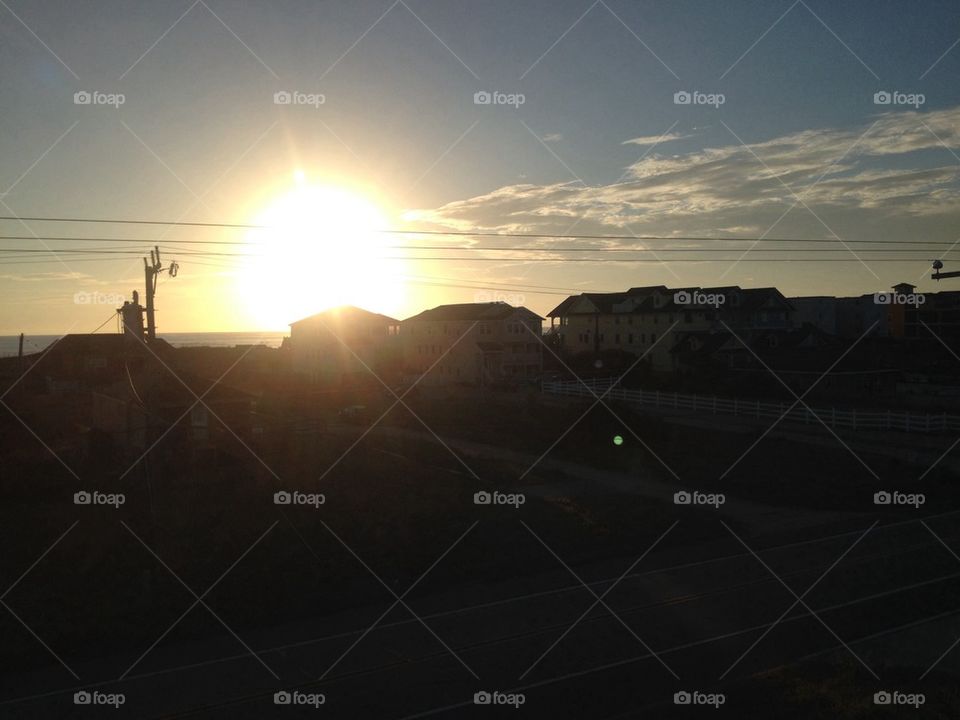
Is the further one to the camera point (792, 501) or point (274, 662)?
point (792, 501)

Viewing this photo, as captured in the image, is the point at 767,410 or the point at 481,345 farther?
the point at 481,345

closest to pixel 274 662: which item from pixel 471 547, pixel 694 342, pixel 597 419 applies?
pixel 471 547

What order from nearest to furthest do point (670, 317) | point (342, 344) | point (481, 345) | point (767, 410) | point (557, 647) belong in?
point (557, 647), point (767, 410), point (342, 344), point (481, 345), point (670, 317)

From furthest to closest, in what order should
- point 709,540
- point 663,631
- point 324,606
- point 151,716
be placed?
point 709,540
point 324,606
point 663,631
point 151,716

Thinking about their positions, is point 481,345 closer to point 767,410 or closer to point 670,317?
point 670,317

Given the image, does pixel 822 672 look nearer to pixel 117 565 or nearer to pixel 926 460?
pixel 117 565

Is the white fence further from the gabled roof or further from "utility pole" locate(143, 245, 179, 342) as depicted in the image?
"utility pole" locate(143, 245, 179, 342)

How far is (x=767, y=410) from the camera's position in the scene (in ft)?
104

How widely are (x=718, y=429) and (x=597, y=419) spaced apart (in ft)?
20.4

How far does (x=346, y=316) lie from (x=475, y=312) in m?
9.30

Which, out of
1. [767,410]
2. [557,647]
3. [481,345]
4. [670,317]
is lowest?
[557,647]

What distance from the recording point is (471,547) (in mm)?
13414

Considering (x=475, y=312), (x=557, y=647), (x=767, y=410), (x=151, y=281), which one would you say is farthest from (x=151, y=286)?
(x=475, y=312)

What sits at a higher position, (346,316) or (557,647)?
(346,316)
